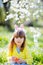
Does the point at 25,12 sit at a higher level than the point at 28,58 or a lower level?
higher

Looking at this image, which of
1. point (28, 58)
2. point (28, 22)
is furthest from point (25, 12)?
point (28, 58)

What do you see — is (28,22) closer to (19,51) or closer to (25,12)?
(25,12)

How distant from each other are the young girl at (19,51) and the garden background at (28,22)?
0.12 ft

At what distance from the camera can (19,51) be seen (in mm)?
1410

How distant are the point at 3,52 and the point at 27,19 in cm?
35

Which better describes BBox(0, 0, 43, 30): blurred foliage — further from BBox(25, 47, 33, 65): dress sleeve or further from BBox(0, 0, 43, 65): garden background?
BBox(25, 47, 33, 65): dress sleeve

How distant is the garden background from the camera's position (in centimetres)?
142

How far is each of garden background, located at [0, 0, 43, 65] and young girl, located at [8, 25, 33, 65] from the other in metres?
0.04

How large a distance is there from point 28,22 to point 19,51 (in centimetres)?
26

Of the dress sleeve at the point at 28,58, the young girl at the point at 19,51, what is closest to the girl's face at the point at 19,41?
the young girl at the point at 19,51

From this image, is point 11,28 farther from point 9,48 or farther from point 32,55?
point 32,55

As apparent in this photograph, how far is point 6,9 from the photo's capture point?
1.45 m

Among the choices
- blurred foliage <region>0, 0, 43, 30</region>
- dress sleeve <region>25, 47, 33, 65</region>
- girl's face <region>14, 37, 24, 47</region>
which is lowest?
dress sleeve <region>25, 47, 33, 65</region>

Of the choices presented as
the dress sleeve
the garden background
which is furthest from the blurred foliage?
the dress sleeve
